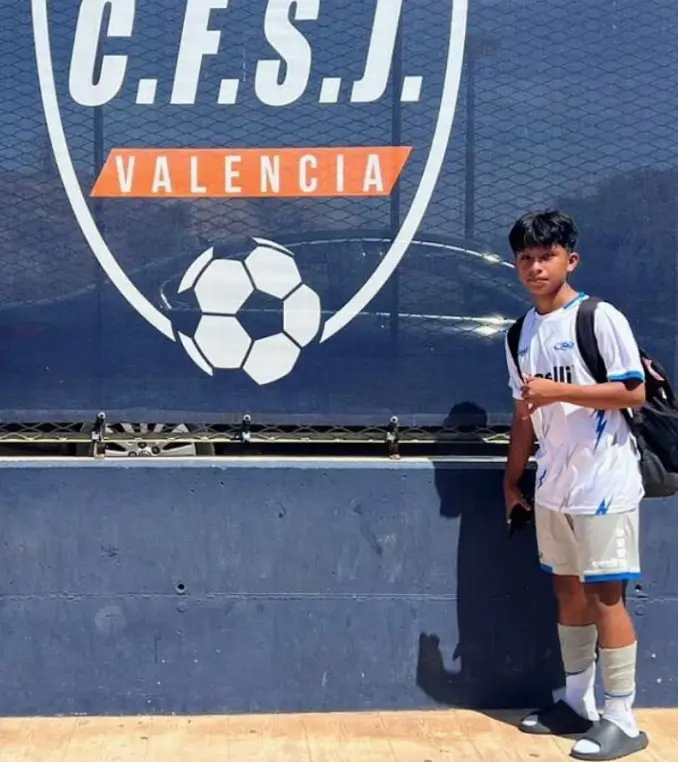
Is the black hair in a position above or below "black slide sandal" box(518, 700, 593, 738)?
above

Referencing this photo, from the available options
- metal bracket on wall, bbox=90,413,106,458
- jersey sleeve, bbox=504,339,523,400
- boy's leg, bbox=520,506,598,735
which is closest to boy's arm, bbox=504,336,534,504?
jersey sleeve, bbox=504,339,523,400

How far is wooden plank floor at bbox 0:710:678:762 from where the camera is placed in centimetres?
429

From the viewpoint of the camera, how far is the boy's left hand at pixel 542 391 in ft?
13.2

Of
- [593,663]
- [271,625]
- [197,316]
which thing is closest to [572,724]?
[593,663]

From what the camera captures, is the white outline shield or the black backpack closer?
the black backpack

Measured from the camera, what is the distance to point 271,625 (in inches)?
182

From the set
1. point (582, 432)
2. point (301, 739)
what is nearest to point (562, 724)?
point (301, 739)

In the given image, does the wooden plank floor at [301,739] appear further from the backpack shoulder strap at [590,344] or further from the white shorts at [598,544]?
the backpack shoulder strap at [590,344]

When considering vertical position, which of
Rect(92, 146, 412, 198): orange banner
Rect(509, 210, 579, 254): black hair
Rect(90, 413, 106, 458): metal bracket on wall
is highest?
Rect(92, 146, 412, 198): orange banner

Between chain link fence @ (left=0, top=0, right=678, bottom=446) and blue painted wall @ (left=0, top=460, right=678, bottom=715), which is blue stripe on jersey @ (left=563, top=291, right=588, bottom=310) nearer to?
chain link fence @ (left=0, top=0, right=678, bottom=446)

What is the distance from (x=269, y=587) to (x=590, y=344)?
146 centimetres

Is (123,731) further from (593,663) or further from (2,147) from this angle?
(2,147)

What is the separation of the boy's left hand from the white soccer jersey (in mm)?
124

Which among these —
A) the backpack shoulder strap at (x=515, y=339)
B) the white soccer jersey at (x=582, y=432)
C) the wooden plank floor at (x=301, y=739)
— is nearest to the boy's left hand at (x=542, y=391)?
the white soccer jersey at (x=582, y=432)
